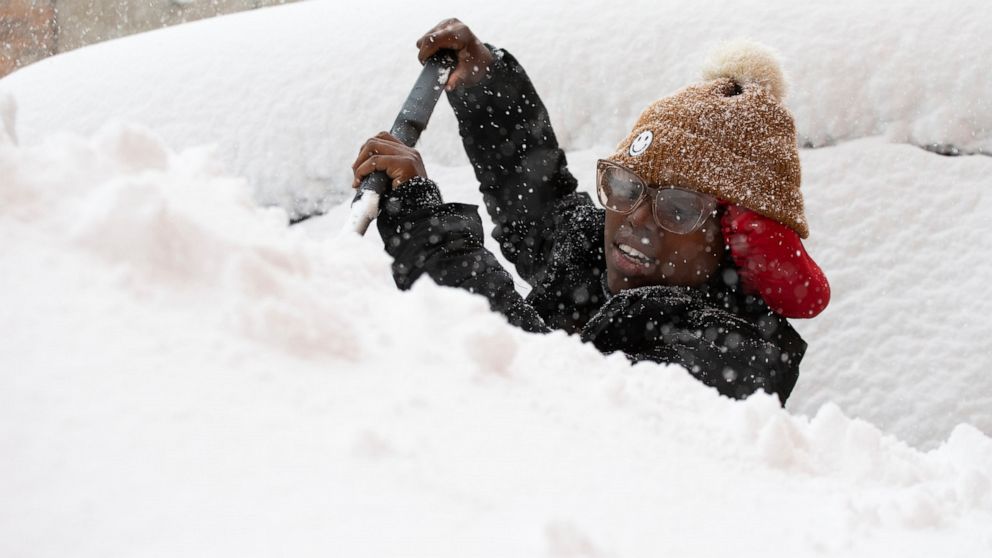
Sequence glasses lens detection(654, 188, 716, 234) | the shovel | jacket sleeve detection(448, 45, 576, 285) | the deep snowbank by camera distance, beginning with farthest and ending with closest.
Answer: jacket sleeve detection(448, 45, 576, 285) < glasses lens detection(654, 188, 716, 234) < the shovel < the deep snowbank

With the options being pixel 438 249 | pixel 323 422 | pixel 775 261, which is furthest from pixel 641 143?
pixel 323 422

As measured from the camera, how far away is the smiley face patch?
4.80ft

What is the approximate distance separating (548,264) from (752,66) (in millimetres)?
544

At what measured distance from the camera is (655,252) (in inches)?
57.7

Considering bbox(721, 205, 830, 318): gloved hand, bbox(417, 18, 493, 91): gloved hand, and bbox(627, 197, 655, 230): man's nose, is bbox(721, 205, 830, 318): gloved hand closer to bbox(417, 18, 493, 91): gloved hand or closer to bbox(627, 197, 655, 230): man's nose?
bbox(627, 197, 655, 230): man's nose

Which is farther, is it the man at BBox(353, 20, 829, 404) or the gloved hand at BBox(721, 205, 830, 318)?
the gloved hand at BBox(721, 205, 830, 318)

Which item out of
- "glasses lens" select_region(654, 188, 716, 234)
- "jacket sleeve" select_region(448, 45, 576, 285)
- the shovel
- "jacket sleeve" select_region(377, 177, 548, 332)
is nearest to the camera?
the shovel

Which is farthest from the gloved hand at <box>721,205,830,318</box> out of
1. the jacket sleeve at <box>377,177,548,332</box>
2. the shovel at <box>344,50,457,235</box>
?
the shovel at <box>344,50,457,235</box>

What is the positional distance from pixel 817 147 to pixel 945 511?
4.54 ft

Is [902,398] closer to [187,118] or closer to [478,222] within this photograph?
[478,222]

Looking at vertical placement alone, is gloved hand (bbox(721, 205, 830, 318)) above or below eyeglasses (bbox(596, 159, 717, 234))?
below

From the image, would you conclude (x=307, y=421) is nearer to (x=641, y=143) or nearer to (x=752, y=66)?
(x=641, y=143)

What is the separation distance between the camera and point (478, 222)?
55.7 inches

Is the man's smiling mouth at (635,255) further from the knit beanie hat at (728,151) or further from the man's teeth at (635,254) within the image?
the knit beanie hat at (728,151)
